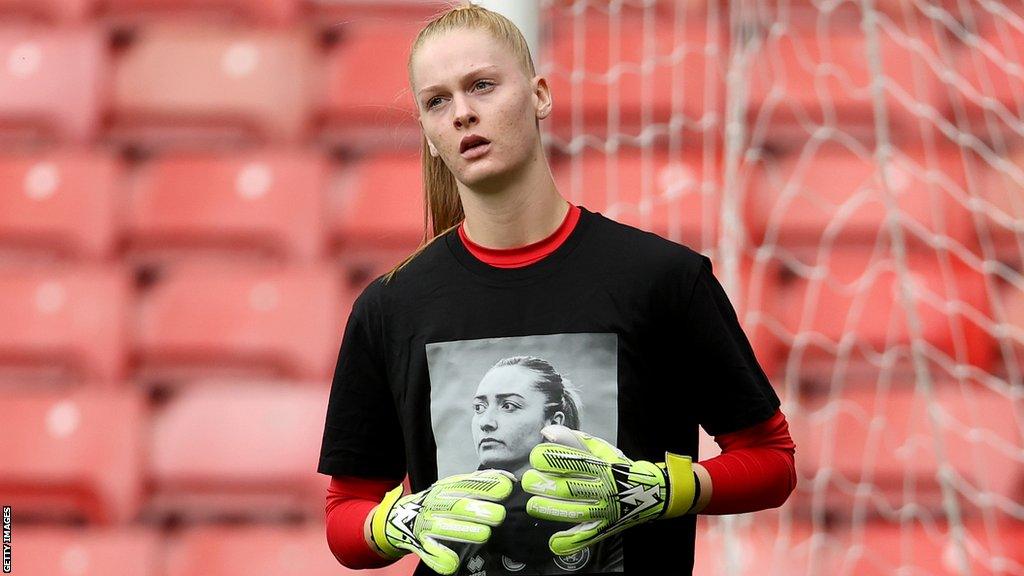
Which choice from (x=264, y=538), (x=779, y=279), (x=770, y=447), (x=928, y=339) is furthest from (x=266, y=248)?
(x=770, y=447)

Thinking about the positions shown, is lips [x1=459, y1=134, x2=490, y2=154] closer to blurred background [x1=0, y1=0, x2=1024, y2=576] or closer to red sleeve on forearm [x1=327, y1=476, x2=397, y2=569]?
red sleeve on forearm [x1=327, y1=476, x2=397, y2=569]

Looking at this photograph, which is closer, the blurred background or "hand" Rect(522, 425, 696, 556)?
"hand" Rect(522, 425, 696, 556)

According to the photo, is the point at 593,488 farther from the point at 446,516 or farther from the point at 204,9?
the point at 204,9

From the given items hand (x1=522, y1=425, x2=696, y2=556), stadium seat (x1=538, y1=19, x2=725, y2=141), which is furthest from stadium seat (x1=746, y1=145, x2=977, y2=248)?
hand (x1=522, y1=425, x2=696, y2=556)

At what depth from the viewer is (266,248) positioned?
1297mm

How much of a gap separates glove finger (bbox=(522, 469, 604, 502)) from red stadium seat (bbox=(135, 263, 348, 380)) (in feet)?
2.54

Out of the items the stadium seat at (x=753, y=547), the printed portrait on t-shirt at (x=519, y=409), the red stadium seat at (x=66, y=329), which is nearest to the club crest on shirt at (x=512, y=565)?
the printed portrait on t-shirt at (x=519, y=409)

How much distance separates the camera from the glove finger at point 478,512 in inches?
19.6

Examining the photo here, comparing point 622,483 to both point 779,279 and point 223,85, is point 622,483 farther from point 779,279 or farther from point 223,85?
point 223,85

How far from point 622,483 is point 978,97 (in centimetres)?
92

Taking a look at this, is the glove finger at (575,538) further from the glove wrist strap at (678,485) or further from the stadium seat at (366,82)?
the stadium seat at (366,82)

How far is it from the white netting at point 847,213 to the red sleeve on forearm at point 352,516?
60cm

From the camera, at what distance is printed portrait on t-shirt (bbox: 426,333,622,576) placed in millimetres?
517

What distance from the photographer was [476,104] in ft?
1.81
